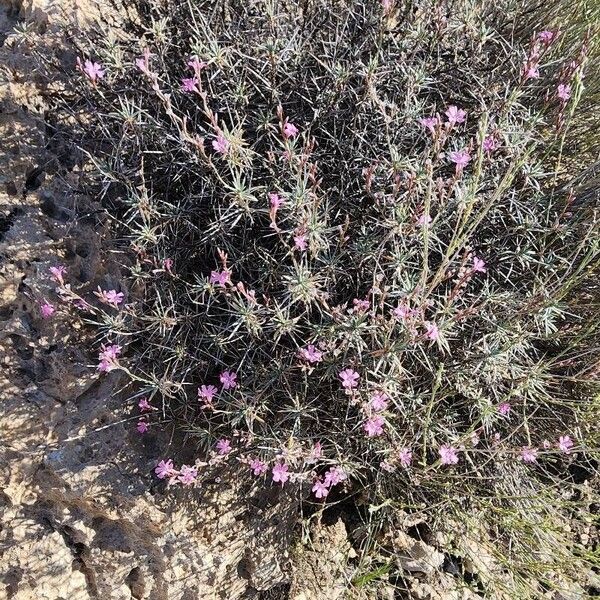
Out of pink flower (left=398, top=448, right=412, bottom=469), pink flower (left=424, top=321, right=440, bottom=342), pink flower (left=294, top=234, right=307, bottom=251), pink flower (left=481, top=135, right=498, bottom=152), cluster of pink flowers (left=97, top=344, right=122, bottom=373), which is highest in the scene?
pink flower (left=481, top=135, right=498, bottom=152)

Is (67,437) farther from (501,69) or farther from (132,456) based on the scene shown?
(501,69)

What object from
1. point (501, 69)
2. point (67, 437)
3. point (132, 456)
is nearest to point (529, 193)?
point (501, 69)

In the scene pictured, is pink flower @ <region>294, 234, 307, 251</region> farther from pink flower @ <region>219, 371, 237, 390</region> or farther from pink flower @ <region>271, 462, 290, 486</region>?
pink flower @ <region>271, 462, 290, 486</region>

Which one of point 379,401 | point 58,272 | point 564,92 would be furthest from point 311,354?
point 564,92

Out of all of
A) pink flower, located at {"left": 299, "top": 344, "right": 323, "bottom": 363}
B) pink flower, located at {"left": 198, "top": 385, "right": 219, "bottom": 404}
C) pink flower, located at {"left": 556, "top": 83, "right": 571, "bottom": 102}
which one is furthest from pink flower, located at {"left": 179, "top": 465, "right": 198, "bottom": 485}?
pink flower, located at {"left": 556, "top": 83, "right": 571, "bottom": 102}

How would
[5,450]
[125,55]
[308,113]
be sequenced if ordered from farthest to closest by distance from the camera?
[125,55]
[308,113]
[5,450]

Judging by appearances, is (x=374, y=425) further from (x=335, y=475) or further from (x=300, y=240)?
(x=300, y=240)

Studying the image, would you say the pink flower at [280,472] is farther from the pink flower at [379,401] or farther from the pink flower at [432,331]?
the pink flower at [432,331]
